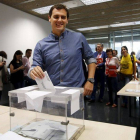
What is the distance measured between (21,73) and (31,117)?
2828mm

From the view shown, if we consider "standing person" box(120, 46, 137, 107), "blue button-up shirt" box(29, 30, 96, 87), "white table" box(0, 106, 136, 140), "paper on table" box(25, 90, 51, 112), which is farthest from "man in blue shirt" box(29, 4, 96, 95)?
"standing person" box(120, 46, 137, 107)

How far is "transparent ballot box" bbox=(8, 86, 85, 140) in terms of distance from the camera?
2.28 feet

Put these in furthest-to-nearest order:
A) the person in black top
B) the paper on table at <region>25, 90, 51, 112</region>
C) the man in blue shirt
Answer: the person in black top
the man in blue shirt
the paper on table at <region>25, 90, 51, 112</region>

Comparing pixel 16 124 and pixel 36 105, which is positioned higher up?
pixel 36 105

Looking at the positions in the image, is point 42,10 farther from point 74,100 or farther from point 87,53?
point 74,100

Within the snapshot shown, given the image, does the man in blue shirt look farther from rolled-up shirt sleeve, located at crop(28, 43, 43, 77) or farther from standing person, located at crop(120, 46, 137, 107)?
standing person, located at crop(120, 46, 137, 107)

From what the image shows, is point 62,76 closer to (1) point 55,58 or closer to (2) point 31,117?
(1) point 55,58

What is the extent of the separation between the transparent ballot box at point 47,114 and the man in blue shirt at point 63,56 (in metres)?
0.31

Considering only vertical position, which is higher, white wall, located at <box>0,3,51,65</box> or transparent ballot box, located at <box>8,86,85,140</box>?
white wall, located at <box>0,3,51,65</box>

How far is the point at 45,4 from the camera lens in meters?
4.02

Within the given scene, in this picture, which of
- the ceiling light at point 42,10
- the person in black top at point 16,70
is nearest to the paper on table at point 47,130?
the person in black top at point 16,70

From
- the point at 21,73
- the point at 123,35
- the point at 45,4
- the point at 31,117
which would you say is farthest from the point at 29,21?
the point at 123,35

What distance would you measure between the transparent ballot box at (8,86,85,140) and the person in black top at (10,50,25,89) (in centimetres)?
274

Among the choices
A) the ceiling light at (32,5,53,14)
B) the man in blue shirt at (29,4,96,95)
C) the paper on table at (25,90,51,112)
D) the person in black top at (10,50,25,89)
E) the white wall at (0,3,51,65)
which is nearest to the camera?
the paper on table at (25,90,51,112)
